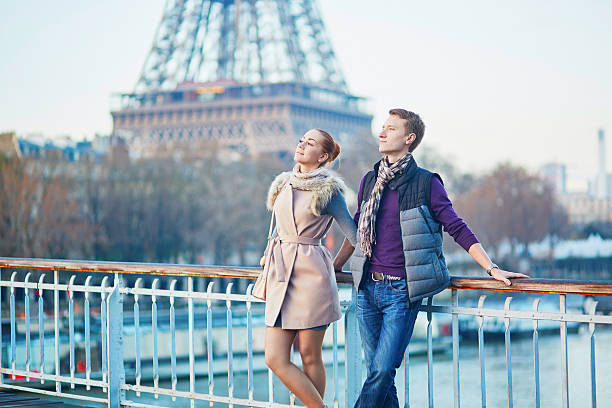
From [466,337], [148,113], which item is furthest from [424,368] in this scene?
[148,113]

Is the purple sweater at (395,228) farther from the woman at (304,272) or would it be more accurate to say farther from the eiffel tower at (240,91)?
the eiffel tower at (240,91)

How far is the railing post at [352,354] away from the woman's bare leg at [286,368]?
297 mm

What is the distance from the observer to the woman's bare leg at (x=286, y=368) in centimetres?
409

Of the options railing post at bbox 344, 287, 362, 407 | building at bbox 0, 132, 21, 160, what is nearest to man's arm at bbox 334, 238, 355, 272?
railing post at bbox 344, 287, 362, 407

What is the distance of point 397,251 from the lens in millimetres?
3844

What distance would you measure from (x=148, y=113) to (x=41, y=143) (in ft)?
35.4

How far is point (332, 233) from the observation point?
48.5 metres

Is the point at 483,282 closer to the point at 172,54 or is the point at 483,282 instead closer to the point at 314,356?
the point at 314,356

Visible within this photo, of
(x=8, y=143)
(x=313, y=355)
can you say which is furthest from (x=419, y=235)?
(x=8, y=143)

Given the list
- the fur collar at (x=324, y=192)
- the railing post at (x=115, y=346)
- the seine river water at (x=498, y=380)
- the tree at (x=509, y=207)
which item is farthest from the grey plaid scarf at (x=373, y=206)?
the tree at (x=509, y=207)

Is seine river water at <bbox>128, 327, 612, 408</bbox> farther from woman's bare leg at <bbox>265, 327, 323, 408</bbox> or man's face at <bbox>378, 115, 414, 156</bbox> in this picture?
man's face at <bbox>378, 115, 414, 156</bbox>

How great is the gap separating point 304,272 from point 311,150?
Result: 23.0 inches

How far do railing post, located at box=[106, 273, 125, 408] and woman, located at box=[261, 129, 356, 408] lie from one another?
4.69ft

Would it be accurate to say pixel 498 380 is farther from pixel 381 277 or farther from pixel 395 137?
pixel 395 137
